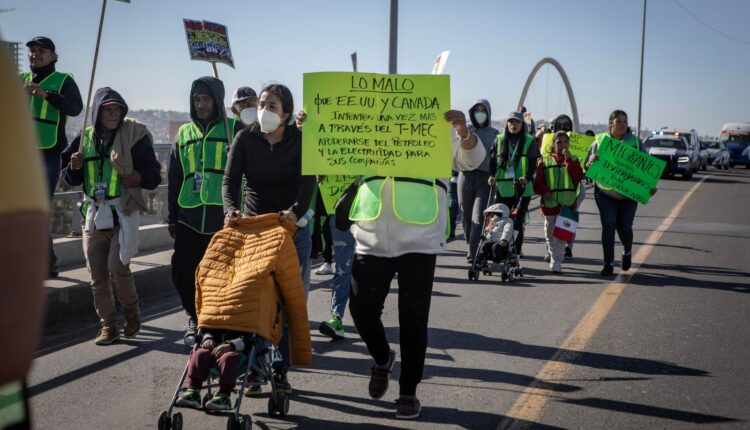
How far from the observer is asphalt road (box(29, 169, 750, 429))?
512 centimetres

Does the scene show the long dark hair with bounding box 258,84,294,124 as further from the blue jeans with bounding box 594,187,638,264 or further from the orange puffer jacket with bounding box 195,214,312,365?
the blue jeans with bounding box 594,187,638,264

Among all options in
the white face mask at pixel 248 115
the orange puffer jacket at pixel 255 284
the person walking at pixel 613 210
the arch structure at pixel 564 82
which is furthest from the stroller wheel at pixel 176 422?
the arch structure at pixel 564 82

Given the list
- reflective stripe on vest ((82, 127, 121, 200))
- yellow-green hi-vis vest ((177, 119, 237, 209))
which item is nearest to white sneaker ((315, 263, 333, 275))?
reflective stripe on vest ((82, 127, 121, 200))

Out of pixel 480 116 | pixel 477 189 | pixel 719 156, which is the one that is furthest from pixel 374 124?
pixel 719 156

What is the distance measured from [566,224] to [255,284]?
7093mm

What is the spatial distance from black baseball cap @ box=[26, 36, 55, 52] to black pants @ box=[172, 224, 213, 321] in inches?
95.8

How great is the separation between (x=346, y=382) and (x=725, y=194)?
25007mm

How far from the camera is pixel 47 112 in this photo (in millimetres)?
8039

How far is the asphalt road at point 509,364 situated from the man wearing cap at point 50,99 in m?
1.62

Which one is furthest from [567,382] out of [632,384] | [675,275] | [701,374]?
[675,275]

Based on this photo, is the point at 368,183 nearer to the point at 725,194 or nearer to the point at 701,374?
the point at 701,374

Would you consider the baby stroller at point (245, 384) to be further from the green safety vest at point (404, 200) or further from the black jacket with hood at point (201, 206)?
the black jacket with hood at point (201, 206)

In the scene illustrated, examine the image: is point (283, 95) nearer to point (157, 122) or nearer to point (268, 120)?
point (268, 120)

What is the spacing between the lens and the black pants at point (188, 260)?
653cm
